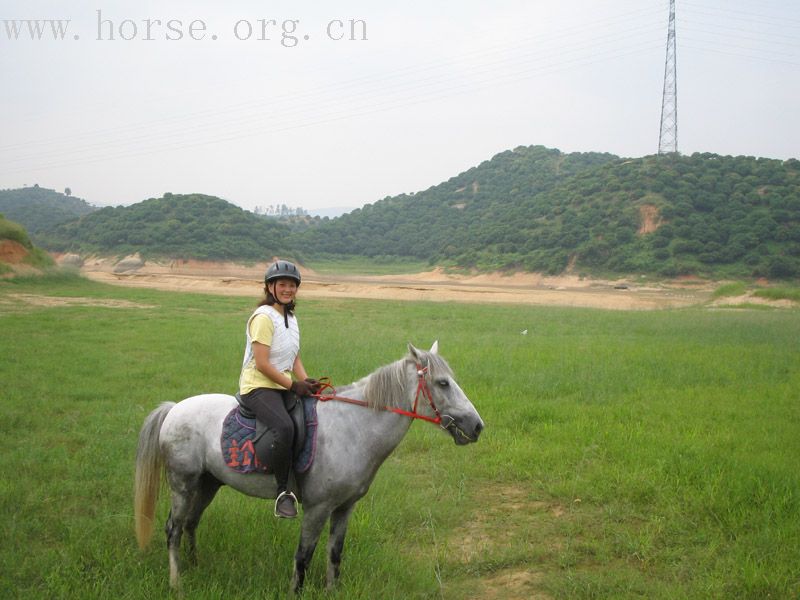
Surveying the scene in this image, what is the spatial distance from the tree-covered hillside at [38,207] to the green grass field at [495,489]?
85.8 meters

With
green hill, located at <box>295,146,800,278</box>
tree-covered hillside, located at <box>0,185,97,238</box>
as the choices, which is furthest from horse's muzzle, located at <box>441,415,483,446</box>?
tree-covered hillside, located at <box>0,185,97,238</box>

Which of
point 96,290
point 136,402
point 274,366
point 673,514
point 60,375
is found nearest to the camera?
point 274,366

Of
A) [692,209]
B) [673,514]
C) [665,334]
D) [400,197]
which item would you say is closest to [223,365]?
[673,514]

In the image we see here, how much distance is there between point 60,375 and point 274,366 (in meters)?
8.45

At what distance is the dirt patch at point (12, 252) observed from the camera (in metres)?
32.1

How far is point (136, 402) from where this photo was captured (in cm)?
912

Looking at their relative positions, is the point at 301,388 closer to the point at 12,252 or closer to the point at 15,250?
the point at 12,252

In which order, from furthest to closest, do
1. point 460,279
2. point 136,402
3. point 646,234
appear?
point 460,279 < point 646,234 < point 136,402

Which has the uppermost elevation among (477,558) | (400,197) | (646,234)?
(400,197)

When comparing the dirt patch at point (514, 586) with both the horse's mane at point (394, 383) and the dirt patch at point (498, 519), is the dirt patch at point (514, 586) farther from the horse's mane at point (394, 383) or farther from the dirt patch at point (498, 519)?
the horse's mane at point (394, 383)

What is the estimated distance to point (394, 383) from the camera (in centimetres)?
410

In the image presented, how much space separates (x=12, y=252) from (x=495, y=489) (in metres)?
34.8

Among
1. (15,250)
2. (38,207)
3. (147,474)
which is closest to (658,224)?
(15,250)

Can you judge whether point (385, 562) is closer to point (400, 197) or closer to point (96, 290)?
point (96, 290)
